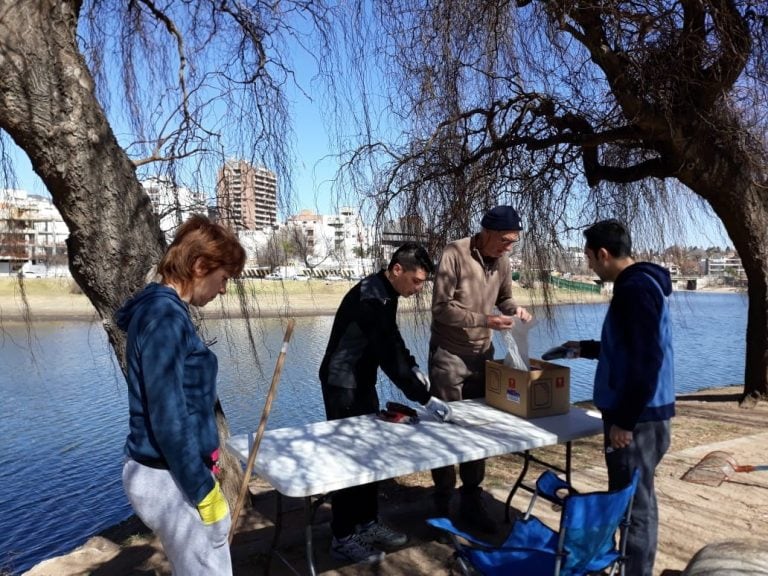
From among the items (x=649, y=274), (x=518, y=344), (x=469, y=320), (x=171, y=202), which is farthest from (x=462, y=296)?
(x=171, y=202)

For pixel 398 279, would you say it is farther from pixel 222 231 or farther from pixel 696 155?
pixel 696 155

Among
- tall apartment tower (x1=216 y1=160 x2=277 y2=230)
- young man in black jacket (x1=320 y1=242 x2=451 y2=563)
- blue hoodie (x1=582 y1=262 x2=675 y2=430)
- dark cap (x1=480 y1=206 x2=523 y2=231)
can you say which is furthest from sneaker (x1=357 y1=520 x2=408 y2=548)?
tall apartment tower (x1=216 y1=160 x2=277 y2=230)

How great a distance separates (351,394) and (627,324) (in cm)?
128

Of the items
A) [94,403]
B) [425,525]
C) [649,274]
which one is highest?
[649,274]

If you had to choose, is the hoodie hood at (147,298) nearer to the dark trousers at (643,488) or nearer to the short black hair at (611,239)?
the short black hair at (611,239)

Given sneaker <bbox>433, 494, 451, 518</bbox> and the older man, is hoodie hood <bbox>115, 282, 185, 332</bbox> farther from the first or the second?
sneaker <bbox>433, 494, 451, 518</bbox>

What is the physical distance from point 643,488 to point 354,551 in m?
1.28

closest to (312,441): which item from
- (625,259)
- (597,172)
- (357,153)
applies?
(625,259)

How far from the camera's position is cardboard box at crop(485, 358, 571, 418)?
3.04 meters

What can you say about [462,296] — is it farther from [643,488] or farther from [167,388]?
[167,388]

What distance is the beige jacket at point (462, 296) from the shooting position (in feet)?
10.5

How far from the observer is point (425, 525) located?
3.34m

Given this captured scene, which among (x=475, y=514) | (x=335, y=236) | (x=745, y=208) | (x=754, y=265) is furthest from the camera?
(x=754, y=265)

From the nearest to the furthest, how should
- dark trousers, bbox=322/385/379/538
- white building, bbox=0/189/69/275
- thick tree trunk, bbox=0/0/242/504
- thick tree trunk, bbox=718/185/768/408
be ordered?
thick tree trunk, bbox=0/0/242/504 < dark trousers, bbox=322/385/379/538 < white building, bbox=0/189/69/275 < thick tree trunk, bbox=718/185/768/408
